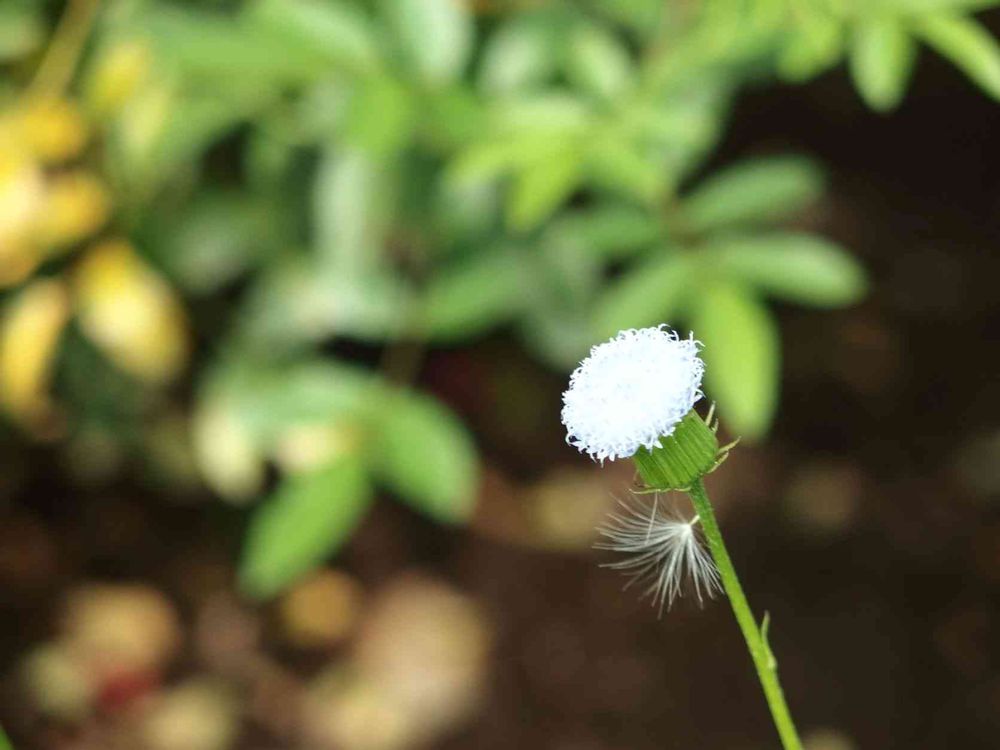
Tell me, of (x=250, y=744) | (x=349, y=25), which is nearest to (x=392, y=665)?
(x=250, y=744)

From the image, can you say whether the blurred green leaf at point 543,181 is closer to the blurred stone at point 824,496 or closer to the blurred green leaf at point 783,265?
the blurred green leaf at point 783,265

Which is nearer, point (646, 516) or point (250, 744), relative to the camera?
point (646, 516)

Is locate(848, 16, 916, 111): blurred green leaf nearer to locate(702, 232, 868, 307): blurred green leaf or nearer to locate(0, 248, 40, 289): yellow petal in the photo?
locate(702, 232, 868, 307): blurred green leaf

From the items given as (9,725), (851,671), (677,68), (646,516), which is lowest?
(646,516)

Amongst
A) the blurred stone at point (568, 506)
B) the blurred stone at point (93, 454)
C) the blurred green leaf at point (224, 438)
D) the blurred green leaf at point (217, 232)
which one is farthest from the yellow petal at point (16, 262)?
the blurred stone at point (568, 506)

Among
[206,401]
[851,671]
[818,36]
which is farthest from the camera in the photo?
[851,671]

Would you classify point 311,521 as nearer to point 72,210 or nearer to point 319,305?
point 319,305

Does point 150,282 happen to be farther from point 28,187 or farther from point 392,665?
point 392,665
